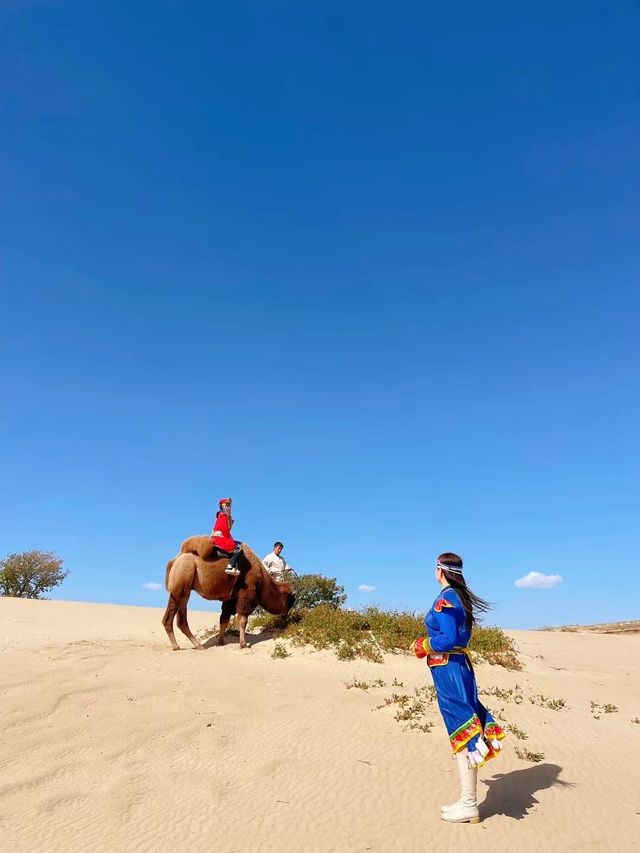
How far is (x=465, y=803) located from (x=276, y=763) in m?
1.97

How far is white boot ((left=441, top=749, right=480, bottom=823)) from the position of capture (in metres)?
4.74

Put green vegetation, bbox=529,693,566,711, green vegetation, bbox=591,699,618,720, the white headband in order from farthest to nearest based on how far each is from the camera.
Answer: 1. green vegetation, bbox=591,699,618,720
2. green vegetation, bbox=529,693,566,711
3. the white headband

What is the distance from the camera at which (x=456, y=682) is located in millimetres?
5094

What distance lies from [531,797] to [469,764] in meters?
1.10

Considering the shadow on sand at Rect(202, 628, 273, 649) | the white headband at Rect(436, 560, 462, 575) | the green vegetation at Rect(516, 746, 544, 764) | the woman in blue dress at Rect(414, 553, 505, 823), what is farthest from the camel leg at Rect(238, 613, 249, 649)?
the white headband at Rect(436, 560, 462, 575)

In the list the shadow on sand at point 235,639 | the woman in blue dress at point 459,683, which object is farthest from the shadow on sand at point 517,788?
the shadow on sand at point 235,639

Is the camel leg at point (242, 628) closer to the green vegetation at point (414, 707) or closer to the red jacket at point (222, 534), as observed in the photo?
the red jacket at point (222, 534)

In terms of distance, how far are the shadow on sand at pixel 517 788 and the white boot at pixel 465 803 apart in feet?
0.92

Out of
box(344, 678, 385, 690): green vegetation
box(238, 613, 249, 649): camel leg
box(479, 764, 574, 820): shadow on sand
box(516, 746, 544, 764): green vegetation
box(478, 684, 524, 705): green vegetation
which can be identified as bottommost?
box(479, 764, 574, 820): shadow on sand

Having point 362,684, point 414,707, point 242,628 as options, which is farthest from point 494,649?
point 242,628

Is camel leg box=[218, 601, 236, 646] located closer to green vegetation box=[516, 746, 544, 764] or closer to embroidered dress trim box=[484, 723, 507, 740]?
green vegetation box=[516, 746, 544, 764]

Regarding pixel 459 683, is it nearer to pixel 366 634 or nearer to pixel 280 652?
pixel 280 652

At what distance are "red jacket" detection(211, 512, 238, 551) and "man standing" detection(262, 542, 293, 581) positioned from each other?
6.58 feet

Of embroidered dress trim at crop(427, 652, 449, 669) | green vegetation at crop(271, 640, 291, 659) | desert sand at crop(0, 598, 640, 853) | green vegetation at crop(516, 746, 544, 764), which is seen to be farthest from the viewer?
green vegetation at crop(271, 640, 291, 659)
